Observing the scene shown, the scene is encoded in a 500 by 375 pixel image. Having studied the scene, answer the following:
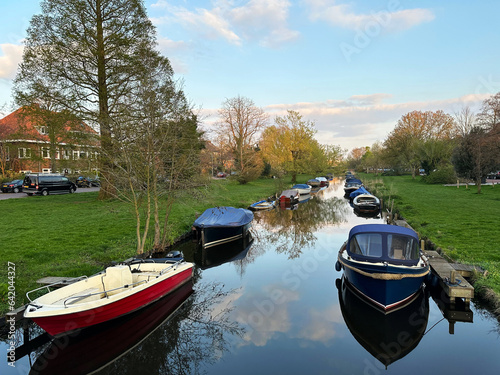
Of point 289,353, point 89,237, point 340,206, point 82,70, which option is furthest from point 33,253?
point 340,206

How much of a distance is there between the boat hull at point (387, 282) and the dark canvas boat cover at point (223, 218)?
8479 millimetres

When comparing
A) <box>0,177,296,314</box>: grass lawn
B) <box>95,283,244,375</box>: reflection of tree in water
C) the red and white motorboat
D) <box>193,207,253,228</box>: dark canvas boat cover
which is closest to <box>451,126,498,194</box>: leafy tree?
<box>193,207,253,228</box>: dark canvas boat cover

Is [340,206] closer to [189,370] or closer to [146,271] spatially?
[146,271]

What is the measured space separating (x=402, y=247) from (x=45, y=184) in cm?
3262

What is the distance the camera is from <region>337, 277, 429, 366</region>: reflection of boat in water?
740 centimetres

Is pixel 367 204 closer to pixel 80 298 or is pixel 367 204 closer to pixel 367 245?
pixel 367 245

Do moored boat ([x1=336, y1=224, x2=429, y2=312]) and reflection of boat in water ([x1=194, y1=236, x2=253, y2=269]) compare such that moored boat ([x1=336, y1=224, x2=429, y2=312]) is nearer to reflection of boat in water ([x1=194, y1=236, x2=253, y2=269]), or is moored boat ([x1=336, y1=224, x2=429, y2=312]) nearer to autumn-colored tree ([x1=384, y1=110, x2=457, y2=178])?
reflection of boat in water ([x1=194, y1=236, x2=253, y2=269])

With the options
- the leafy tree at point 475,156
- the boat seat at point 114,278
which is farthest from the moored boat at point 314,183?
the boat seat at point 114,278

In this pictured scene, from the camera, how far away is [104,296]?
824 cm

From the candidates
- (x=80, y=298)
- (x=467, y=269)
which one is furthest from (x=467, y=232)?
(x=80, y=298)

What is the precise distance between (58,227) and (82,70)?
13.4 m

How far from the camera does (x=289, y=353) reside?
23.6 ft

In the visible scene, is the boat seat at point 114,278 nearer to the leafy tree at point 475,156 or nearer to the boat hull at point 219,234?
the boat hull at point 219,234

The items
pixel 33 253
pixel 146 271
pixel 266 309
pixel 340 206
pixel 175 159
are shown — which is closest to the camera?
pixel 266 309
